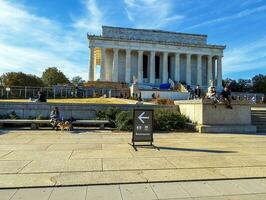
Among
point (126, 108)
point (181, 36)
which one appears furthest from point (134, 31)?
point (126, 108)

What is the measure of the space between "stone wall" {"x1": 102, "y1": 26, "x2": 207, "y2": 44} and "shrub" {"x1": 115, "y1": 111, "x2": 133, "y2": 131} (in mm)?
65741

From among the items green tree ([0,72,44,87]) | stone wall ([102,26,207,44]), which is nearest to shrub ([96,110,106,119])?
stone wall ([102,26,207,44])

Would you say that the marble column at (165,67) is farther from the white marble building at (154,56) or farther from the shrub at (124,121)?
the shrub at (124,121)

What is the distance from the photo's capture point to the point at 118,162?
974 cm

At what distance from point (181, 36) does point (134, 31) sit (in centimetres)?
1357

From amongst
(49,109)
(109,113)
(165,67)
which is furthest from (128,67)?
(109,113)

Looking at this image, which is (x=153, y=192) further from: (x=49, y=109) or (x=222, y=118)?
(x=49, y=109)

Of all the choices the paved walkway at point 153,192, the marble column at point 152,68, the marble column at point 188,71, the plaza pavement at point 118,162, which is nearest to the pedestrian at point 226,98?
the plaza pavement at point 118,162

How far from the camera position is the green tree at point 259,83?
9051cm

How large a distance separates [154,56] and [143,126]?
247 ft

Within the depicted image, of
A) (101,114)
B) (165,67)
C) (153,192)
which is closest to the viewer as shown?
(153,192)

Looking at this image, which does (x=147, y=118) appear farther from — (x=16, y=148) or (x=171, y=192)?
(x=171, y=192)

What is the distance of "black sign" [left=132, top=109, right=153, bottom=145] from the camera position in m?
12.7

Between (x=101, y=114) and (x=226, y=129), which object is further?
(x=101, y=114)
